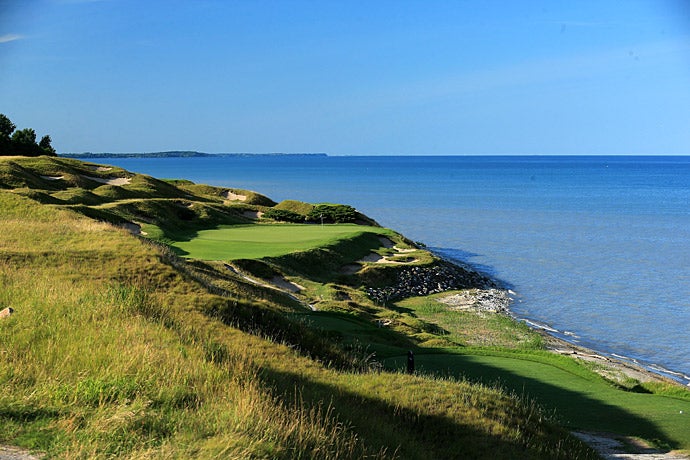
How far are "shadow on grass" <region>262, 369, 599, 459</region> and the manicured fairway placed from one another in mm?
22911

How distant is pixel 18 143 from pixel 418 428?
7819cm

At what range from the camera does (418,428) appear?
1152cm

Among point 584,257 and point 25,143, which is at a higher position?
point 25,143

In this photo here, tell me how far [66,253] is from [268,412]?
12.0 m

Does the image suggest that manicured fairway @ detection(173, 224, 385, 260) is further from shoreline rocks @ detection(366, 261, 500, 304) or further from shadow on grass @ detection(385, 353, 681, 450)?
shadow on grass @ detection(385, 353, 681, 450)

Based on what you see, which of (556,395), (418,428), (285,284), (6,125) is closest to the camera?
(418,428)

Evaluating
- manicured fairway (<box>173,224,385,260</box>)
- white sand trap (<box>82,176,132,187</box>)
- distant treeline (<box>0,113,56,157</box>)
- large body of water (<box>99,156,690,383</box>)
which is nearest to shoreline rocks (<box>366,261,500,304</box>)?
large body of water (<box>99,156,690,383</box>)

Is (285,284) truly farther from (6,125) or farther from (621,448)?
(6,125)

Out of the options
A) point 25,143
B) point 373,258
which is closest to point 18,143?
point 25,143

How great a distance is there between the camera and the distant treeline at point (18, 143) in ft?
246

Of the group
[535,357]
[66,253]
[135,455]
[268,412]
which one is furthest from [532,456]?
[66,253]

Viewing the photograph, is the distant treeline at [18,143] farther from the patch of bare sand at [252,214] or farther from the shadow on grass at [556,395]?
the shadow on grass at [556,395]

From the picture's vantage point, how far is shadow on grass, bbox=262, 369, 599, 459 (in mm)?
10156

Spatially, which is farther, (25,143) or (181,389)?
(25,143)
